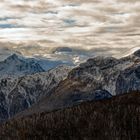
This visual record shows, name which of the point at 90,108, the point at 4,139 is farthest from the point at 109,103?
the point at 4,139

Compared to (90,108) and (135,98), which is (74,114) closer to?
(90,108)

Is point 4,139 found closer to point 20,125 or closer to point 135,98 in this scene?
point 20,125

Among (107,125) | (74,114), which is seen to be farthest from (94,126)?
(74,114)

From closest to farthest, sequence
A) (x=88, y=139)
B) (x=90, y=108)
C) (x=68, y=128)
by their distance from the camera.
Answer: (x=88, y=139), (x=68, y=128), (x=90, y=108)

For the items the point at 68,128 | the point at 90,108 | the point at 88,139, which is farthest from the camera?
the point at 90,108

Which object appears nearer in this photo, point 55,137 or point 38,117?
point 55,137

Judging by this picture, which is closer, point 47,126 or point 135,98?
point 47,126
